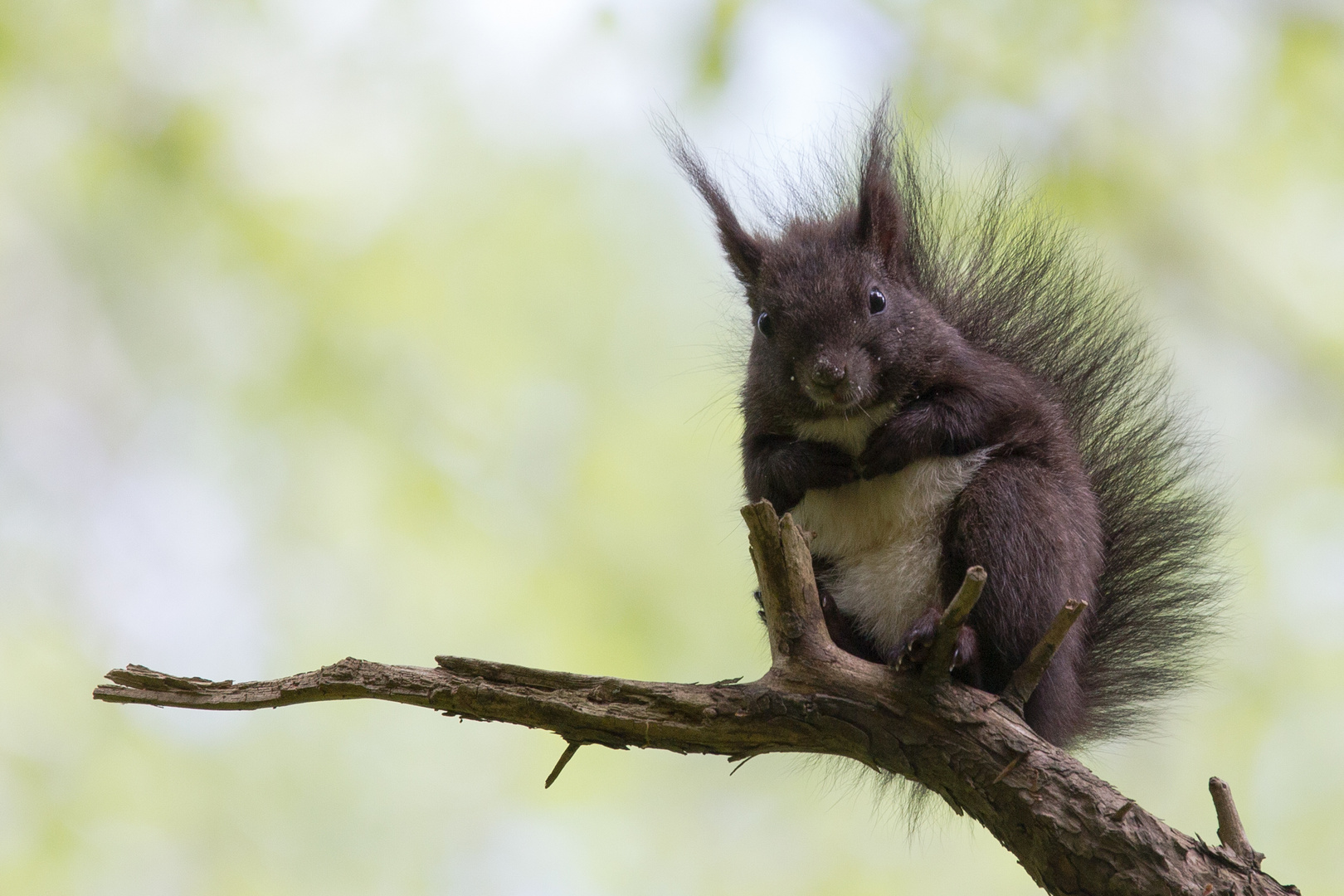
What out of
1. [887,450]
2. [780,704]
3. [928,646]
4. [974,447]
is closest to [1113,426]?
[974,447]

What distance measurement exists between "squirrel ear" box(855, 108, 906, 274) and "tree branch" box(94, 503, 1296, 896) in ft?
3.45

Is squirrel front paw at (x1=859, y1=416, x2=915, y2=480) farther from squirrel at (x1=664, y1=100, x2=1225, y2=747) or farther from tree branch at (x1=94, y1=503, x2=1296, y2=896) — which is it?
tree branch at (x1=94, y1=503, x2=1296, y2=896)

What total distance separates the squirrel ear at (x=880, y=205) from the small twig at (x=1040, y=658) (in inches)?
49.4

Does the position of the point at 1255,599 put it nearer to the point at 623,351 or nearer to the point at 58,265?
the point at 623,351

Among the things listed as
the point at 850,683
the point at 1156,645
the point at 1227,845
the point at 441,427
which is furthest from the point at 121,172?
the point at 1227,845

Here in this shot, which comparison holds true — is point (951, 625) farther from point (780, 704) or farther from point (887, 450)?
point (887, 450)

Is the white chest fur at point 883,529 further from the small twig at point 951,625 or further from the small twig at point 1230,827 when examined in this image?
the small twig at point 1230,827

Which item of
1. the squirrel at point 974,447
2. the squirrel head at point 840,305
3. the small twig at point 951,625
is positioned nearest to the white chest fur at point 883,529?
the squirrel at point 974,447

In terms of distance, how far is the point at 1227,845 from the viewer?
285 centimetres

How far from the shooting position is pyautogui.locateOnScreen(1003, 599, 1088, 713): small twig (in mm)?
2771

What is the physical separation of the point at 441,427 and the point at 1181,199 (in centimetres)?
349

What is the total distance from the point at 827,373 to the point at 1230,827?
1513 mm

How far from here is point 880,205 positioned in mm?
3604

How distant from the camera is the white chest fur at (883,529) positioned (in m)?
3.26
